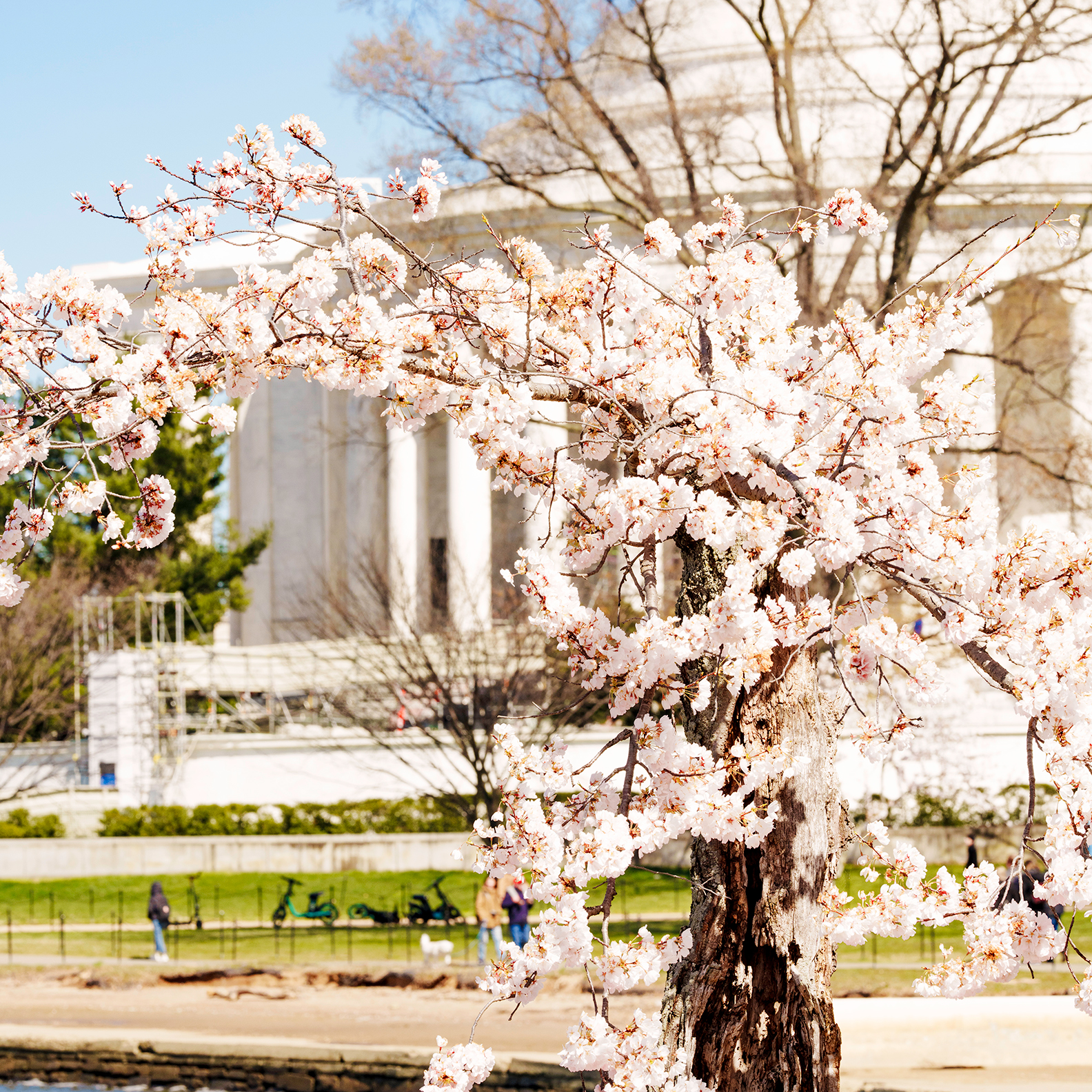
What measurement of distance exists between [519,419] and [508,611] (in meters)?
22.1

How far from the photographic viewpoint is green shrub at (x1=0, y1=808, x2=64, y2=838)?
27953 millimetres

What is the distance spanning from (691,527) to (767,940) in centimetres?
213

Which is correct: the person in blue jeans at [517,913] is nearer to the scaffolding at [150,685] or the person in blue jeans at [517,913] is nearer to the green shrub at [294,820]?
the green shrub at [294,820]

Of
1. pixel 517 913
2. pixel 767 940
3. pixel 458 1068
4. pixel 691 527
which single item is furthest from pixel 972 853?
pixel 458 1068

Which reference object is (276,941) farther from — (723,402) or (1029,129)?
(723,402)

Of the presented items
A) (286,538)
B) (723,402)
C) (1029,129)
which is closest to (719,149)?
(1029,129)

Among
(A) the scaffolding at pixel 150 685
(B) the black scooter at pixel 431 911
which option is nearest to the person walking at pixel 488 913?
(B) the black scooter at pixel 431 911

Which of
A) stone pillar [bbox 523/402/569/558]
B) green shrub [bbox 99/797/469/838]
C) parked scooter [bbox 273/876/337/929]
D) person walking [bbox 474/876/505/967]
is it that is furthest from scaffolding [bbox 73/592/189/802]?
person walking [bbox 474/876/505/967]

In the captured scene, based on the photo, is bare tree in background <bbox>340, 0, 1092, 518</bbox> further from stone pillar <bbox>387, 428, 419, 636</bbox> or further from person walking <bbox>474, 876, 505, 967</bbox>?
stone pillar <bbox>387, 428, 419, 636</bbox>

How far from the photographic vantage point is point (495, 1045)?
13922 mm

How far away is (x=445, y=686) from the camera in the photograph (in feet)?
79.5

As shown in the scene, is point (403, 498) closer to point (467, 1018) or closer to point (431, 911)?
point (431, 911)

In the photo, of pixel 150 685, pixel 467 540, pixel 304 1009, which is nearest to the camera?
pixel 304 1009

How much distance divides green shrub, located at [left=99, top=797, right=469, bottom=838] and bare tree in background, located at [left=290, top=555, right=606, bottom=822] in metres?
1.01
